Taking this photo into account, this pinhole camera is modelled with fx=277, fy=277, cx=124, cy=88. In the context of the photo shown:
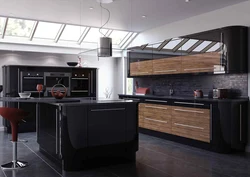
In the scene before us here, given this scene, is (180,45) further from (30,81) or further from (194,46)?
(30,81)

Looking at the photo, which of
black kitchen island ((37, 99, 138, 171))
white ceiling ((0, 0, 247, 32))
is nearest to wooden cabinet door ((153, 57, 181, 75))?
white ceiling ((0, 0, 247, 32))

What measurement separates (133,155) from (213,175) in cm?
128

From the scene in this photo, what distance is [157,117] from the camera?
6.31 m

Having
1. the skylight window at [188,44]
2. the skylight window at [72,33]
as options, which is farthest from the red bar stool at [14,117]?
the skylight window at [72,33]

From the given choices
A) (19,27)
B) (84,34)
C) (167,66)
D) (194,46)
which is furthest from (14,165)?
(84,34)

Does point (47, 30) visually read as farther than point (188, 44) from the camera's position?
Yes

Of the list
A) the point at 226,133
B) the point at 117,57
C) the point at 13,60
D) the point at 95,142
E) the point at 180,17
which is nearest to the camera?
the point at 95,142

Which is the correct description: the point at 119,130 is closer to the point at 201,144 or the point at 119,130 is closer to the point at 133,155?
the point at 133,155

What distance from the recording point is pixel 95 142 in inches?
159

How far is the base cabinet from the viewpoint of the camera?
516cm

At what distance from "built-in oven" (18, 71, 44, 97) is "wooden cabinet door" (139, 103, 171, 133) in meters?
2.91

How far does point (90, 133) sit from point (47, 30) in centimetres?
474

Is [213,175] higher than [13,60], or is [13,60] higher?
[13,60]

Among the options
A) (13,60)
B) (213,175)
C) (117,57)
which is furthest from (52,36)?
(213,175)
